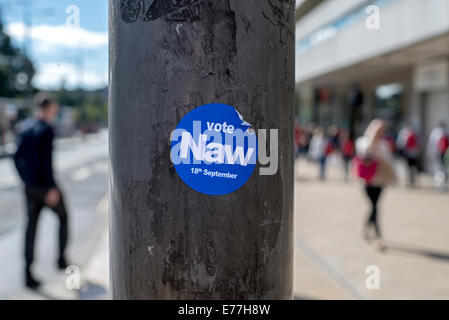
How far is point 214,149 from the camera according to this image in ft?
6.23

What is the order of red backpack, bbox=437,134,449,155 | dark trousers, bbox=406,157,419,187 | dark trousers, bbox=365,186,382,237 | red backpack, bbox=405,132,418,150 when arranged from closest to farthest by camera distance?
dark trousers, bbox=365,186,382,237, red backpack, bbox=437,134,449,155, red backpack, bbox=405,132,418,150, dark trousers, bbox=406,157,419,187

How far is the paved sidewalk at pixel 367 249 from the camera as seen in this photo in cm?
535

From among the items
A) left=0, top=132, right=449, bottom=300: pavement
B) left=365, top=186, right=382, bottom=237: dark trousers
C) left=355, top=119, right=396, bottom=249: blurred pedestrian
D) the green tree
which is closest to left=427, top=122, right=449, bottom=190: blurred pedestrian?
left=0, top=132, right=449, bottom=300: pavement

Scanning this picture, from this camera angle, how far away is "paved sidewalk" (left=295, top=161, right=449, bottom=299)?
5352 millimetres

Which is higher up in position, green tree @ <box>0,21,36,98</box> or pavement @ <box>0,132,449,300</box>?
green tree @ <box>0,21,36,98</box>

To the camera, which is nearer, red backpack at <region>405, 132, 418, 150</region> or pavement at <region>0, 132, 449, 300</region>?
pavement at <region>0, 132, 449, 300</region>

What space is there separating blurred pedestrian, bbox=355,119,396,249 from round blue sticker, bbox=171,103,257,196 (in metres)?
5.95

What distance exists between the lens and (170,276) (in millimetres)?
2010

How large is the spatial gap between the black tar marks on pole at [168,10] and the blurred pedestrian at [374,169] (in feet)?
20.1

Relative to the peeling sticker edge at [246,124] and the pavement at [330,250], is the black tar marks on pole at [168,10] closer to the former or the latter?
the peeling sticker edge at [246,124]

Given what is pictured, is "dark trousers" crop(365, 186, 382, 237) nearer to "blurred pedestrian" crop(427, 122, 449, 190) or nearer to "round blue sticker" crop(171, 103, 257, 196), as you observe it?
"round blue sticker" crop(171, 103, 257, 196)

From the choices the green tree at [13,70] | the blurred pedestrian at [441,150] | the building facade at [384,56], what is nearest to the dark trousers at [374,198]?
the building facade at [384,56]

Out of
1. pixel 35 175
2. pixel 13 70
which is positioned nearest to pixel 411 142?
pixel 35 175
